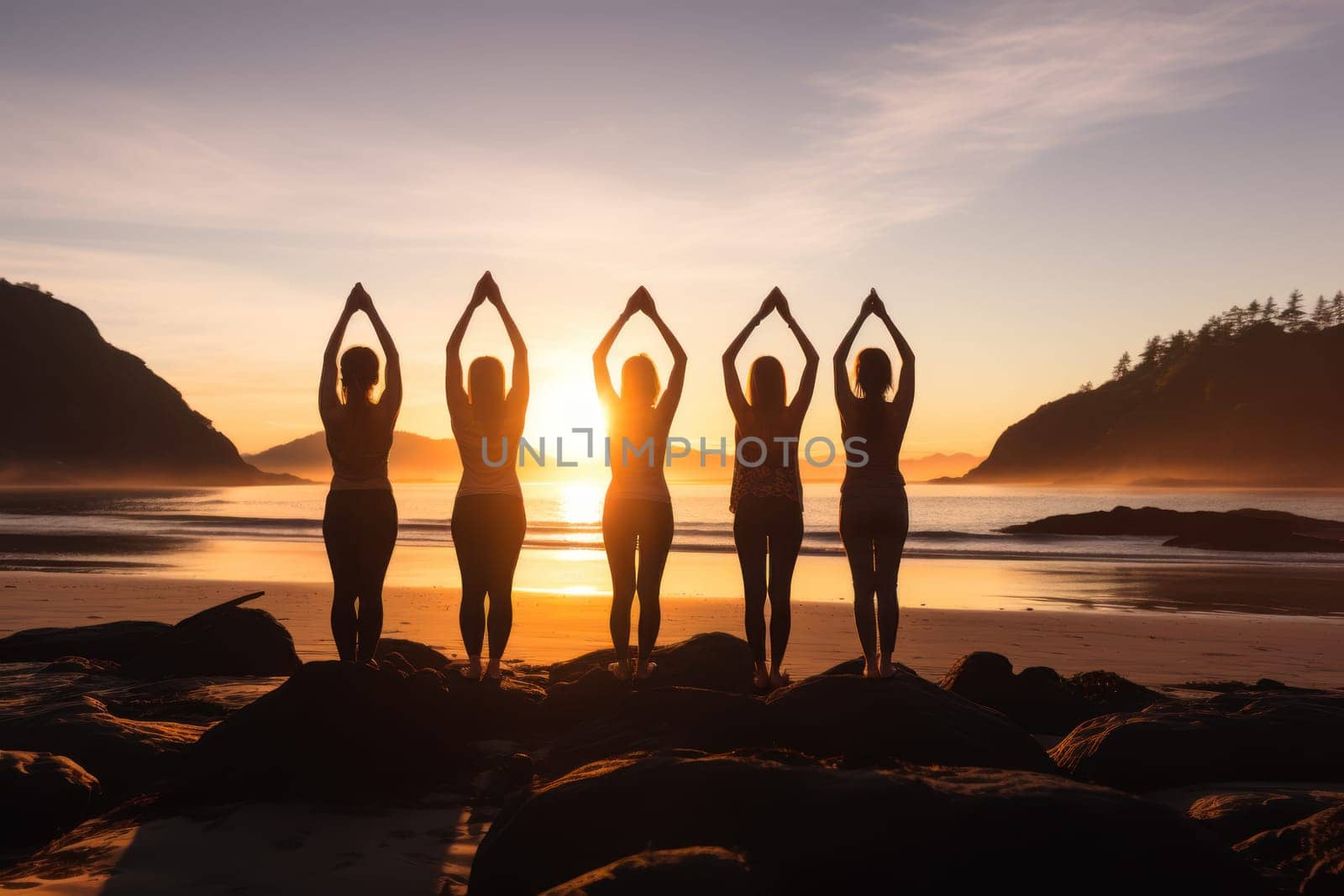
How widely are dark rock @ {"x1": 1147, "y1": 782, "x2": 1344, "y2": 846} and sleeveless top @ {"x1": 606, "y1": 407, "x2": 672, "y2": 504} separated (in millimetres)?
3480

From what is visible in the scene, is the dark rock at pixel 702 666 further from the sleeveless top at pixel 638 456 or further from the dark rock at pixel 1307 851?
the dark rock at pixel 1307 851

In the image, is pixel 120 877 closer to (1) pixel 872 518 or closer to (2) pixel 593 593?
(1) pixel 872 518

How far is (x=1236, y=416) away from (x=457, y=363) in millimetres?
123643

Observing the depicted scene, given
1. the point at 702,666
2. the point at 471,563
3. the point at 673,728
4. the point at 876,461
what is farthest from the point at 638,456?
the point at 702,666

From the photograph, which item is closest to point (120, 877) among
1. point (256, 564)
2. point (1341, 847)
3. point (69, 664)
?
point (1341, 847)

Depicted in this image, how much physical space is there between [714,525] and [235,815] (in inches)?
1523

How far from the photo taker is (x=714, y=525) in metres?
43.1

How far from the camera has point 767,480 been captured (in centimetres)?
620

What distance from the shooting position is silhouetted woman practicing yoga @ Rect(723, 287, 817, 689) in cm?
619

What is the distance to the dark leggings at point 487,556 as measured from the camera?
19.6 ft

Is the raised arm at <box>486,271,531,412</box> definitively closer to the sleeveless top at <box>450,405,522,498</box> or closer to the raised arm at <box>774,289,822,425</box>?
the sleeveless top at <box>450,405,522,498</box>

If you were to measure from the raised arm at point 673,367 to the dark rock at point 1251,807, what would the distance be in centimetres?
369

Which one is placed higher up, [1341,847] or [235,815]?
[1341,847]

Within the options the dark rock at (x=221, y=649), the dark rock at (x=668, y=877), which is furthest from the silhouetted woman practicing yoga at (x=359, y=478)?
the dark rock at (x=221, y=649)
